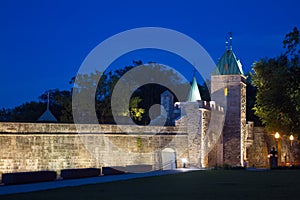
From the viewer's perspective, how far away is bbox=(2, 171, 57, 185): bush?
1839 cm

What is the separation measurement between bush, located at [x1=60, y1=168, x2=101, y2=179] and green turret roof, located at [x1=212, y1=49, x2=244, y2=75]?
15134 mm

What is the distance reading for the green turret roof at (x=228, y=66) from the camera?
35562mm

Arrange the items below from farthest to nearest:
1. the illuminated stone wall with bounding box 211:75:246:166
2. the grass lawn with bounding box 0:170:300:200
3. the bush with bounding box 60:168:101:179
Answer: the illuminated stone wall with bounding box 211:75:246:166
the bush with bounding box 60:168:101:179
the grass lawn with bounding box 0:170:300:200

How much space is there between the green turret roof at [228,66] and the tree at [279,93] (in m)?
1.84

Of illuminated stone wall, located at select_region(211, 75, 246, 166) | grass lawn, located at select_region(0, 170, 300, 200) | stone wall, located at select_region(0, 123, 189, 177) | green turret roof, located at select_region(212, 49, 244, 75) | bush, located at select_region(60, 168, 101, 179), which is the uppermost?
green turret roof, located at select_region(212, 49, 244, 75)

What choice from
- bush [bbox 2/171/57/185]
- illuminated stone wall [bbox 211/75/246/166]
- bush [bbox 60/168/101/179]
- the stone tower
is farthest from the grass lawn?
the stone tower

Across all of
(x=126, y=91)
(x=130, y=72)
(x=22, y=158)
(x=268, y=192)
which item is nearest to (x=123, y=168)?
(x=22, y=158)

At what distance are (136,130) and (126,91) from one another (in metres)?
19.5

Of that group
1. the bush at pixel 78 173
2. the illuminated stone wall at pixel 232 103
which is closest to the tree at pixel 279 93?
the illuminated stone wall at pixel 232 103

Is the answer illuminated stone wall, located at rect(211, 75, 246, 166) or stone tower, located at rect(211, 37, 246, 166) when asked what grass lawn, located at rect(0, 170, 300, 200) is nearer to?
illuminated stone wall, located at rect(211, 75, 246, 166)

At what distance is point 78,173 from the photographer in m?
21.4

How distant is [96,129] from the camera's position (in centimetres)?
2547

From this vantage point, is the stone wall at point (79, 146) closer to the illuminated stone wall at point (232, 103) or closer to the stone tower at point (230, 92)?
the illuminated stone wall at point (232, 103)

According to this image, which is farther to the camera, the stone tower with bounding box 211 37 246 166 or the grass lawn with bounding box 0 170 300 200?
the stone tower with bounding box 211 37 246 166
